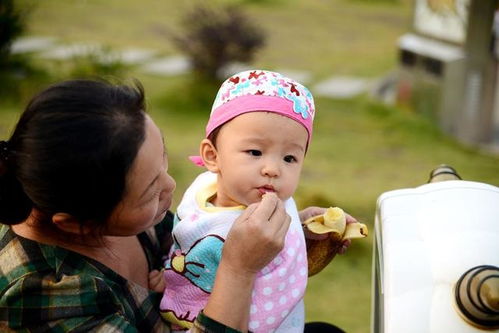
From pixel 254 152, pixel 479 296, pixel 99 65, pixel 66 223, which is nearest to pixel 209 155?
pixel 254 152

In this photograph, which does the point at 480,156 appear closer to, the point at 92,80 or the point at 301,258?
the point at 301,258

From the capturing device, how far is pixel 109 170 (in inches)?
→ 49.8

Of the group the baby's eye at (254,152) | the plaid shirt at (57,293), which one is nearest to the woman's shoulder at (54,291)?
the plaid shirt at (57,293)

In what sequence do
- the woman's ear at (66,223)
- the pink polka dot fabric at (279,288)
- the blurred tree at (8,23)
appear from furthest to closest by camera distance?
the blurred tree at (8,23), the pink polka dot fabric at (279,288), the woman's ear at (66,223)

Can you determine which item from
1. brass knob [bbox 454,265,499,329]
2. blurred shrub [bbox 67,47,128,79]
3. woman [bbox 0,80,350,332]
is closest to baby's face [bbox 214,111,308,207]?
woman [bbox 0,80,350,332]

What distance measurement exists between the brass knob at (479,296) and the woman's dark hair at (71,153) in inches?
26.9

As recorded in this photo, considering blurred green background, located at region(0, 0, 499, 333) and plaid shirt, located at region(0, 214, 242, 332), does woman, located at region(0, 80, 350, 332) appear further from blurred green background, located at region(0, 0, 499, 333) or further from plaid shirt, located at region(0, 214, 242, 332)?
blurred green background, located at region(0, 0, 499, 333)

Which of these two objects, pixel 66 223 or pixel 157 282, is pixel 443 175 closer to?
pixel 157 282

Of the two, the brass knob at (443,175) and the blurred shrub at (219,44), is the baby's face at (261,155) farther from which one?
the blurred shrub at (219,44)

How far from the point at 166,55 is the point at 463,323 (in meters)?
8.55

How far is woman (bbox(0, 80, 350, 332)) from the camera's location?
4.10 ft

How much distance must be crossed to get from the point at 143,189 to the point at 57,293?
271 millimetres

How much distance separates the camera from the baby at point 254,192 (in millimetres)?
1519

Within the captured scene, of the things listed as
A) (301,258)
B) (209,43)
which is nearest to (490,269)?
(301,258)
